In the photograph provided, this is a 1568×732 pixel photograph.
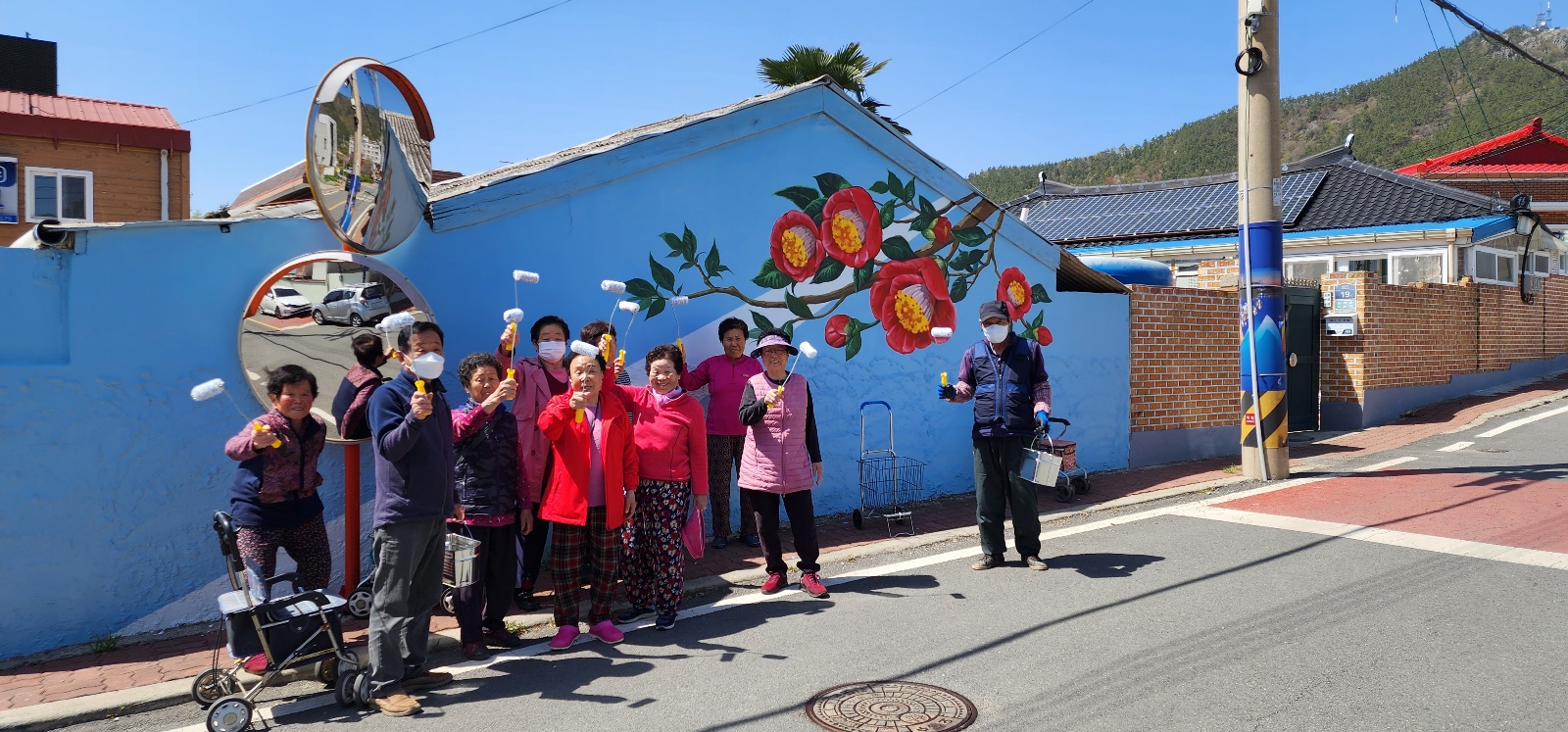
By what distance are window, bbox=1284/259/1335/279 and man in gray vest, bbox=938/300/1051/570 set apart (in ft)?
47.9

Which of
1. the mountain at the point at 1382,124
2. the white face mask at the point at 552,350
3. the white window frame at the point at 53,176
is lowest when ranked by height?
the white face mask at the point at 552,350

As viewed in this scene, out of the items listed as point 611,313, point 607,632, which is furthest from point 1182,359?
point 607,632

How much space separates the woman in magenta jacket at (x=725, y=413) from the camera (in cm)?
723

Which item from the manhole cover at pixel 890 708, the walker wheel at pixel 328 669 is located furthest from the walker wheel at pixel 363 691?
the manhole cover at pixel 890 708

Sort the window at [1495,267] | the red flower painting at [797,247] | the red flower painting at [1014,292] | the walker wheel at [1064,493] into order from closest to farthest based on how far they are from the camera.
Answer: the red flower painting at [797,247] < the walker wheel at [1064,493] < the red flower painting at [1014,292] < the window at [1495,267]

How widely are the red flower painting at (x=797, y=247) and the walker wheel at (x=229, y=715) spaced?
17.0 feet

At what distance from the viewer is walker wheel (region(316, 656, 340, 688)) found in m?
4.57

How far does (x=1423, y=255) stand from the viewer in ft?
59.0

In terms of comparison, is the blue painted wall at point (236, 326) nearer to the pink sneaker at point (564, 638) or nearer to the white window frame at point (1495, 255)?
the pink sneaker at point (564, 638)

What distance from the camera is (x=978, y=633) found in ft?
16.9

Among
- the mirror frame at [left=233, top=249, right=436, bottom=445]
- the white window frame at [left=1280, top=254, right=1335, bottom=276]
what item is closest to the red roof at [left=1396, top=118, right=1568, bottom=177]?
the white window frame at [left=1280, top=254, right=1335, bottom=276]

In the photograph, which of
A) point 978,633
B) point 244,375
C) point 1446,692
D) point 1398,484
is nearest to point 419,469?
point 244,375

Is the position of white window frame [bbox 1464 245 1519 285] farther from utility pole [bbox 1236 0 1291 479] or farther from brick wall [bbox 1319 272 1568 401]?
utility pole [bbox 1236 0 1291 479]

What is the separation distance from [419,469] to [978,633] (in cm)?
299
